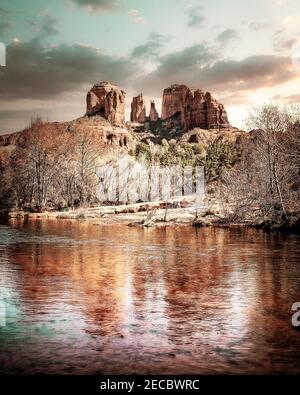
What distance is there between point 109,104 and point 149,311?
183m

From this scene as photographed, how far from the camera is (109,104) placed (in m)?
188

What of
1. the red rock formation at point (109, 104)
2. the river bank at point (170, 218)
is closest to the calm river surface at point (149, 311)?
the river bank at point (170, 218)

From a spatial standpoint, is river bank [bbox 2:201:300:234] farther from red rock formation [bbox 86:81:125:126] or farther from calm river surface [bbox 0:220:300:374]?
red rock formation [bbox 86:81:125:126]

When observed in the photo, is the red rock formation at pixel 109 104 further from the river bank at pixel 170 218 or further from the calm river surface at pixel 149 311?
the calm river surface at pixel 149 311

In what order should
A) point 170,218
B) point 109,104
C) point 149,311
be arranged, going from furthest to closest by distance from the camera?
point 109,104 < point 170,218 < point 149,311

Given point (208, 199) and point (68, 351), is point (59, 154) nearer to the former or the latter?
point (208, 199)

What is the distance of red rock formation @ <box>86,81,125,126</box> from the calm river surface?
554 ft

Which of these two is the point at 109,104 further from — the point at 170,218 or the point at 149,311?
the point at 149,311

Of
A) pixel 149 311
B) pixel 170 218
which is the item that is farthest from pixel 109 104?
pixel 149 311

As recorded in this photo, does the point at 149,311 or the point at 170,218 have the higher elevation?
the point at 170,218

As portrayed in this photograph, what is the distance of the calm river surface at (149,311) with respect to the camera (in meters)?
7.64

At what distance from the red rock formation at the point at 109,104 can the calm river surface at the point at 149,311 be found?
169m
